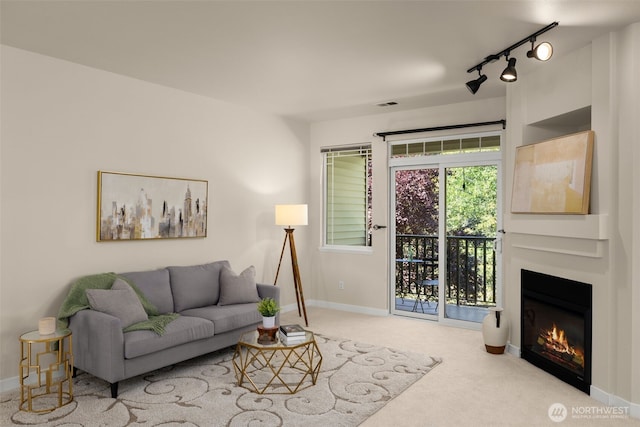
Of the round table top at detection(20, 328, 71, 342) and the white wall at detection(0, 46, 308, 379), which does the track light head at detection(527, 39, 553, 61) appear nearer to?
the white wall at detection(0, 46, 308, 379)

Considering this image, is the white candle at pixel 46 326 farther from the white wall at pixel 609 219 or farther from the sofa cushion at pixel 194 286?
the white wall at pixel 609 219

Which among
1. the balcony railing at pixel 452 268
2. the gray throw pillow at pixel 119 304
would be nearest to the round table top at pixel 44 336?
the gray throw pillow at pixel 119 304

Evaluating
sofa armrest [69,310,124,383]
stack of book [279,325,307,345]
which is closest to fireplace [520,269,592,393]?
stack of book [279,325,307,345]

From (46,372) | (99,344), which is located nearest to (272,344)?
(99,344)

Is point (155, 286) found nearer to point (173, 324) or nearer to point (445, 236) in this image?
point (173, 324)

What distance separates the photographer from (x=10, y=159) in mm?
3502

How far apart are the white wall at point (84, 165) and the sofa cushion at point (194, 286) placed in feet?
0.94

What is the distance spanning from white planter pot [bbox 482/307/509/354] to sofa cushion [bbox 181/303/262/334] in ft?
7.20

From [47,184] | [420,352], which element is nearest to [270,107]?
[47,184]

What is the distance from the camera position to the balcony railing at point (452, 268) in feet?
17.2

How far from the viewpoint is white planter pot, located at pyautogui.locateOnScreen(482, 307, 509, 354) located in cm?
425

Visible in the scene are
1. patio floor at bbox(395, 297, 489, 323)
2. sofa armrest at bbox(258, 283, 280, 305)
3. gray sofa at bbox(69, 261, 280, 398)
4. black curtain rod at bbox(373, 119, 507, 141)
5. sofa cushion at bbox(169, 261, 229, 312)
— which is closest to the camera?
gray sofa at bbox(69, 261, 280, 398)

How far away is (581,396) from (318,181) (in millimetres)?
4198

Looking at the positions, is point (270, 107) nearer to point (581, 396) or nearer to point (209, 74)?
point (209, 74)
